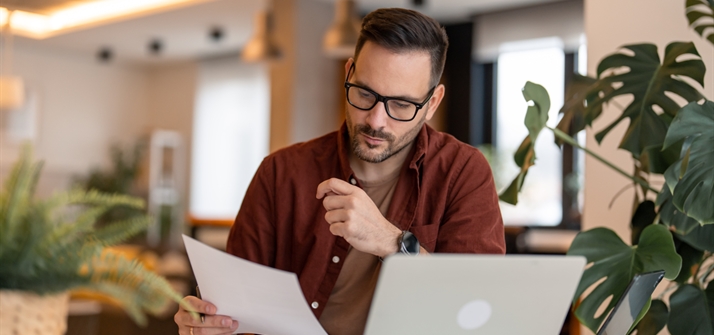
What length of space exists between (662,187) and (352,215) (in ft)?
3.15

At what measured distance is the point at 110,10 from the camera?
24.8ft

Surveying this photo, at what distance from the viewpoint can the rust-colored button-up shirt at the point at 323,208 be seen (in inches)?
58.5

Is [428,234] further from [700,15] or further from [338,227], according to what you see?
[700,15]

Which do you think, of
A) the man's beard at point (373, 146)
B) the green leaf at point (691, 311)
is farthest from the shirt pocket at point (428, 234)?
the green leaf at point (691, 311)

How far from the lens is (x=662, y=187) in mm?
1799

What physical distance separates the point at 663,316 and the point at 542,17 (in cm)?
506

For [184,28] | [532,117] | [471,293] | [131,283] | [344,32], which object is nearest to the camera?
[131,283]

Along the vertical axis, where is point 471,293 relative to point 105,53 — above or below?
below

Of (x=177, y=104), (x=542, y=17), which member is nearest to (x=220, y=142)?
(x=177, y=104)

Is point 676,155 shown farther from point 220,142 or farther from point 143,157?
point 143,157

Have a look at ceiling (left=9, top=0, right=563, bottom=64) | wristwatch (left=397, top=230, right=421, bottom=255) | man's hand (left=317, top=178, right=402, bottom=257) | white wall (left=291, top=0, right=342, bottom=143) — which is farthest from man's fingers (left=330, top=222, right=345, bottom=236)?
white wall (left=291, top=0, right=342, bottom=143)

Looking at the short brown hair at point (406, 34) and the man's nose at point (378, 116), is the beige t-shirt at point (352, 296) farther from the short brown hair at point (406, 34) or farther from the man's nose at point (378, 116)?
the short brown hair at point (406, 34)

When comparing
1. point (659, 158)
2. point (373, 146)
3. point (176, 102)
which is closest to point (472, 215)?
point (373, 146)

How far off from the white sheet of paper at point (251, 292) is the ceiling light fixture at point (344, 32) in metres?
3.81
